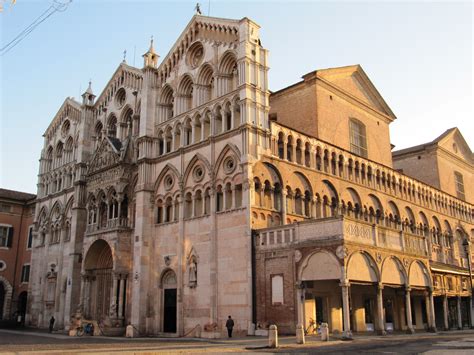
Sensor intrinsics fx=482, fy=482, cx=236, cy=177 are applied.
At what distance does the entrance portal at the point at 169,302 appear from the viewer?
32469 mm

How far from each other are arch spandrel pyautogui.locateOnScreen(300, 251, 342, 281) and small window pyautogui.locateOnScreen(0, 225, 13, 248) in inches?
1605

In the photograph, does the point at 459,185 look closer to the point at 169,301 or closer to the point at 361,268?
the point at 361,268

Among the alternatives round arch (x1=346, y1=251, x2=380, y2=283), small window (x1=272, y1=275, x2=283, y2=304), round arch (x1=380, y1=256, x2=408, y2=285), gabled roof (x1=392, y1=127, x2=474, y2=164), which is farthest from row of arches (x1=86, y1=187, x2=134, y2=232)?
gabled roof (x1=392, y1=127, x2=474, y2=164)

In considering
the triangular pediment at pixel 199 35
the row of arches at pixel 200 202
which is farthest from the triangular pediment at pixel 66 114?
the row of arches at pixel 200 202

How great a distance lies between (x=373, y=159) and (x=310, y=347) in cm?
2662

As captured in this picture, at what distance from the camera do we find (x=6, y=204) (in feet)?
179

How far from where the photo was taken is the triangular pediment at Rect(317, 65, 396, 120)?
133 ft

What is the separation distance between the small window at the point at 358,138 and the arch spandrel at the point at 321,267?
18.3m

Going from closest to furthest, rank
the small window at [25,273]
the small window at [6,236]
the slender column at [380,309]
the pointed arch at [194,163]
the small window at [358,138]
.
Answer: the slender column at [380,309] → the pointed arch at [194,163] → the small window at [358,138] → the small window at [25,273] → the small window at [6,236]

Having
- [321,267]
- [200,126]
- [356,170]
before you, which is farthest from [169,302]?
[356,170]

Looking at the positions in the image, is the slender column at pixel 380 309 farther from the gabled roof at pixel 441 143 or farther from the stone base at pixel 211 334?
the gabled roof at pixel 441 143

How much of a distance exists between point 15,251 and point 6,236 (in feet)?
6.41

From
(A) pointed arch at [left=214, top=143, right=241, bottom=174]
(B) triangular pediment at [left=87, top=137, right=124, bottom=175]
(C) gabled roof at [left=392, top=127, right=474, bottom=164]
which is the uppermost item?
(C) gabled roof at [left=392, top=127, right=474, bottom=164]

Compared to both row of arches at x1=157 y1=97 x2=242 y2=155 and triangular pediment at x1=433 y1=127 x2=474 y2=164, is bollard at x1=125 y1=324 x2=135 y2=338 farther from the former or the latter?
triangular pediment at x1=433 y1=127 x2=474 y2=164
